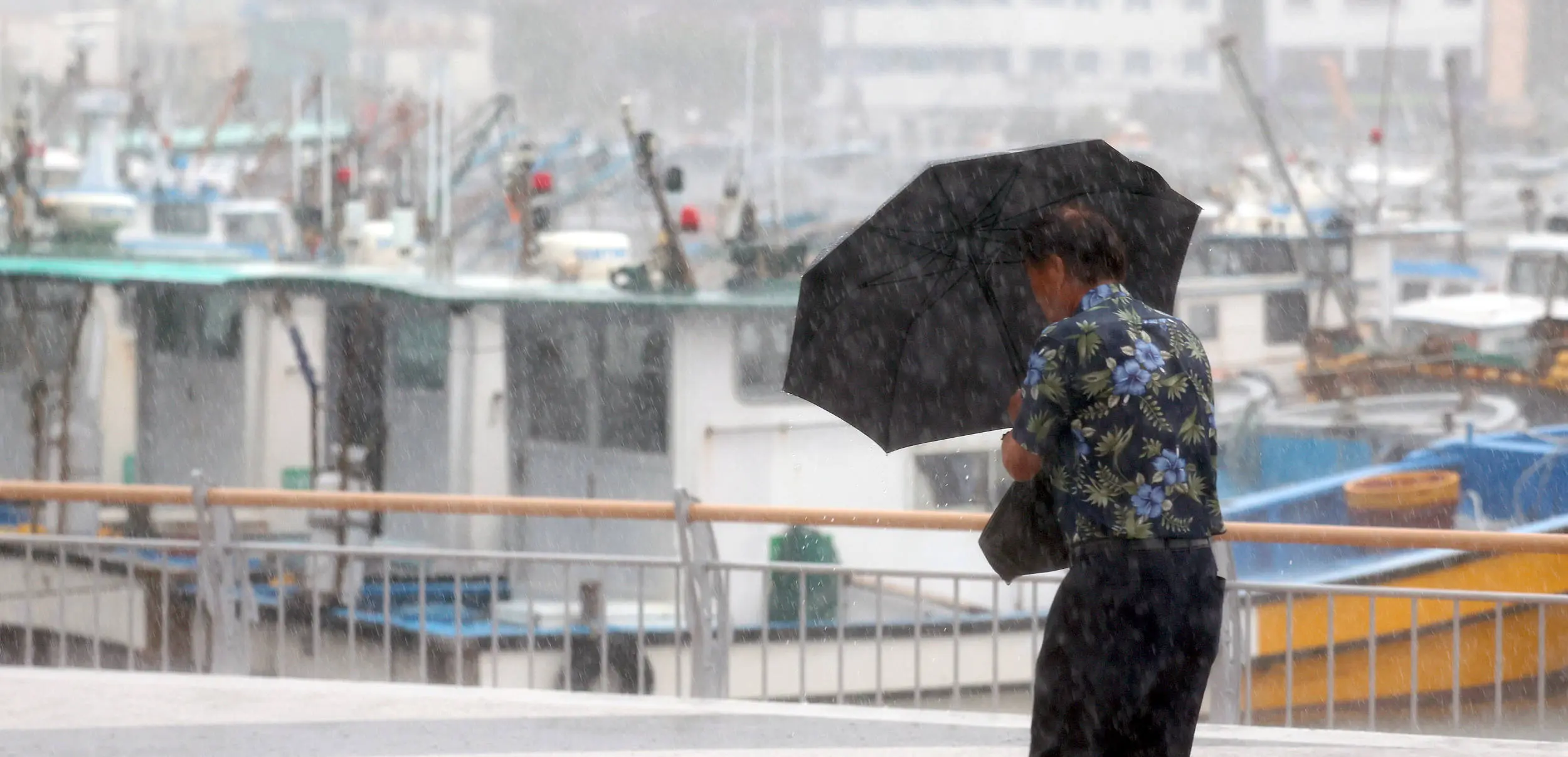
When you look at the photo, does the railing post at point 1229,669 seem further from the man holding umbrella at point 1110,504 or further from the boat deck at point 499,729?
the man holding umbrella at point 1110,504

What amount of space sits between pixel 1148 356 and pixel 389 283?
1102cm

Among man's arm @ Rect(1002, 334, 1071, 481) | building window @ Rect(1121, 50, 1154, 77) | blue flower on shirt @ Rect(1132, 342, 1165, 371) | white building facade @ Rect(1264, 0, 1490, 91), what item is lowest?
man's arm @ Rect(1002, 334, 1071, 481)

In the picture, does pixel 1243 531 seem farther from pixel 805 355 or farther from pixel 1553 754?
pixel 805 355

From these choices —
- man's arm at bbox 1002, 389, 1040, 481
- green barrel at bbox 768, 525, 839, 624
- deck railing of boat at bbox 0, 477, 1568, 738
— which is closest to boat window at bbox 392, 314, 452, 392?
deck railing of boat at bbox 0, 477, 1568, 738

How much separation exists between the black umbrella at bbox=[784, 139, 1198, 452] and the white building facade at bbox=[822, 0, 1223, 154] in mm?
47901

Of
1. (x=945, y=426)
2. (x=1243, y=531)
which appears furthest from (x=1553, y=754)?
(x=945, y=426)

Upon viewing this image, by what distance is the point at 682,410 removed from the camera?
11.7 meters

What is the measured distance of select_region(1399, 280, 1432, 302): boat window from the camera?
93.8 ft

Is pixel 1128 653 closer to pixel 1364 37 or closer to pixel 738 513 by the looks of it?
pixel 738 513

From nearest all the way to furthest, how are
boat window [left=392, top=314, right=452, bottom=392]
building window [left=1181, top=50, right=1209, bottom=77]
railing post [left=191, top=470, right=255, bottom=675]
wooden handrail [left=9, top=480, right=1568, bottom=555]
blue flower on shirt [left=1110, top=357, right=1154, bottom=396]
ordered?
1. blue flower on shirt [left=1110, top=357, right=1154, bottom=396]
2. wooden handrail [left=9, top=480, right=1568, bottom=555]
3. railing post [left=191, top=470, right=255, bottom=675]
4. boat window [left=392, top=314, right=452, bottom=392]
5. building window [left=1181, top=50, right=1209, bottom=77]

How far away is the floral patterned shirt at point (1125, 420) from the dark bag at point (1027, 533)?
180mm

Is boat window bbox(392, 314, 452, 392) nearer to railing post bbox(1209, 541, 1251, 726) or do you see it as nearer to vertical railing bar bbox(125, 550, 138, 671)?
vertical railing bar bbox(125, 550, 138, 671)

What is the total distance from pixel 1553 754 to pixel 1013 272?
2.56 metres

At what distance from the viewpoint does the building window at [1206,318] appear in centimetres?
2102
